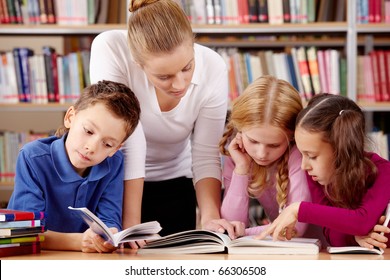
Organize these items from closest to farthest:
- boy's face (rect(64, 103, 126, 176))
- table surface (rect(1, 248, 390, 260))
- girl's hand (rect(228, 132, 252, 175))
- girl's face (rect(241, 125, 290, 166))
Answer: table surface (rect(1, 248, 390, 260)), boy's face (rect(64, 103, 126, 176)), girl's face (rect(241, 125, 290, 166)), girl's hand (rect(228, 132, 252, 175))

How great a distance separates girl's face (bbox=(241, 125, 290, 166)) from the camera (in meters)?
1.97

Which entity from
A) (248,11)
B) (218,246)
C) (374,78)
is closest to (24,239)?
(218,246)

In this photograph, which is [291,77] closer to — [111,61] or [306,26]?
[306,26]

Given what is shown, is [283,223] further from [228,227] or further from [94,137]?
[94,137]

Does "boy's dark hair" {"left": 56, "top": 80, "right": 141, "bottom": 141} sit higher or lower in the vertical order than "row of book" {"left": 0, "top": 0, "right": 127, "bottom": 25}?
lower

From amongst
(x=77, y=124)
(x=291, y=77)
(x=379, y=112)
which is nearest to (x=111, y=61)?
(x=77, y=124)

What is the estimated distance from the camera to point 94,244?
5.43ft

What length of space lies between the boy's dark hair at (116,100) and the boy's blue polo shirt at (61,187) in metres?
0.11

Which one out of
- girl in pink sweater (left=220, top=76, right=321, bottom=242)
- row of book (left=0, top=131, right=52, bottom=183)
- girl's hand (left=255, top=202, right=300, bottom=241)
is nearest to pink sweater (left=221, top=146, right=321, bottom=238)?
girl in pink sweater (left=220, top=76, right=321, bottom=242)

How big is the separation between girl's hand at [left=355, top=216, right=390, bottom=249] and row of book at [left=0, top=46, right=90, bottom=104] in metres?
2.21

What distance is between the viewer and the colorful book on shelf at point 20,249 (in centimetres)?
155

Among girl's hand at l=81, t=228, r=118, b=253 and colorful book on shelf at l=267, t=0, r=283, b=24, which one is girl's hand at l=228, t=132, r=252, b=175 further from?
colorful book on shelf at l=267, t=0, r=283, b=24

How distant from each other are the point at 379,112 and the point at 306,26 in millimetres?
617

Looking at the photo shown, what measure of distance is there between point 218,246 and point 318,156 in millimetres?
378
